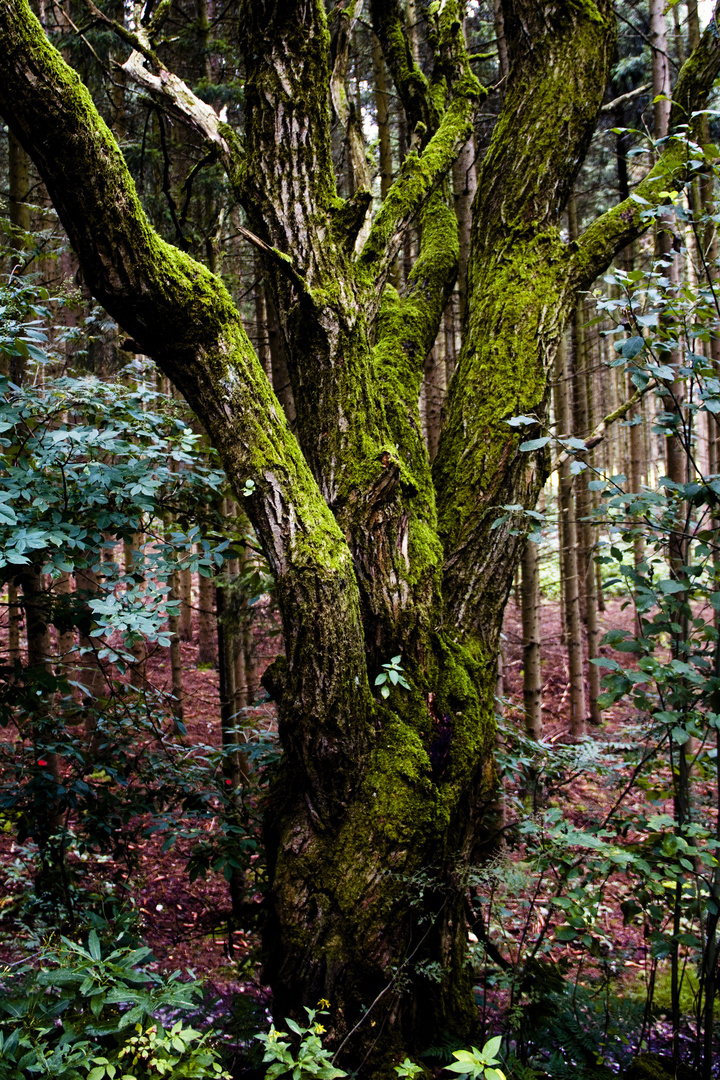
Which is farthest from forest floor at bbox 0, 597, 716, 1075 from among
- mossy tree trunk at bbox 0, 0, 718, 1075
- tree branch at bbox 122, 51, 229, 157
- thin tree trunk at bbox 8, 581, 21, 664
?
tree branch at bbox 122, 51, 229, 157

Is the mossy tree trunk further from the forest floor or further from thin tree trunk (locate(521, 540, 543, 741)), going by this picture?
thin tree trunk (locate(521, 540, 543, 741))

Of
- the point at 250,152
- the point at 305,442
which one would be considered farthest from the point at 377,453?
the point at 250,152

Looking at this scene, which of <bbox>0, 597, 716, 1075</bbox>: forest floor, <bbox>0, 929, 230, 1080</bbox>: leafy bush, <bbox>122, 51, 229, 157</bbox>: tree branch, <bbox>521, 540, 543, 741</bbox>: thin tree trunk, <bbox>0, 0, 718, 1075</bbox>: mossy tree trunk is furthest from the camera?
<bbox>521, 540, 543, 741</bbox>: thin tree trunk

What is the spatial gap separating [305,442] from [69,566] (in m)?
1.16

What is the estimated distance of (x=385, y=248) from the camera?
10.2 feet

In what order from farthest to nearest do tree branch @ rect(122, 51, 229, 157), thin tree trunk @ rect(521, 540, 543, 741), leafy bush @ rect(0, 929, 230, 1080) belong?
thin tree trunk @ rect(521, 540, 543, 741), tree branch @ rect(122, 51, 229, 157), leafy bush @ rect(0, 929, 230, 1080)

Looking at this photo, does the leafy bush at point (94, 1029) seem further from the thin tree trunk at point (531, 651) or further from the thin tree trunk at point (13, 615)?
the thin tree trunk at point (531, 651)

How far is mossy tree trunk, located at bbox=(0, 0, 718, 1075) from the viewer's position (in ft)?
7.86

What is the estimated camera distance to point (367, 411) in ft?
9.46

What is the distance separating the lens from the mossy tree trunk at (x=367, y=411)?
94.3 inches

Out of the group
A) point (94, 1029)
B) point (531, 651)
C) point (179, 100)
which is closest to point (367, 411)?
point (179, 100)

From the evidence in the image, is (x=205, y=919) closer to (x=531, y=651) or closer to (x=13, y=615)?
(x=13, y=615)

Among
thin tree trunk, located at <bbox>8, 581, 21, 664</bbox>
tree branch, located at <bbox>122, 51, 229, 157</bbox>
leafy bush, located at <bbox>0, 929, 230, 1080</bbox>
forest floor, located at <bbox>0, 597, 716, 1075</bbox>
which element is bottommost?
forest floor, located at <bbox>0, 597, 716, 1075</bbox>

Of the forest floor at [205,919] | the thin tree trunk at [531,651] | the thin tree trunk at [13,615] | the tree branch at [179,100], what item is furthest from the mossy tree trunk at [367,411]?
the thin tree trunk at [531,651]
